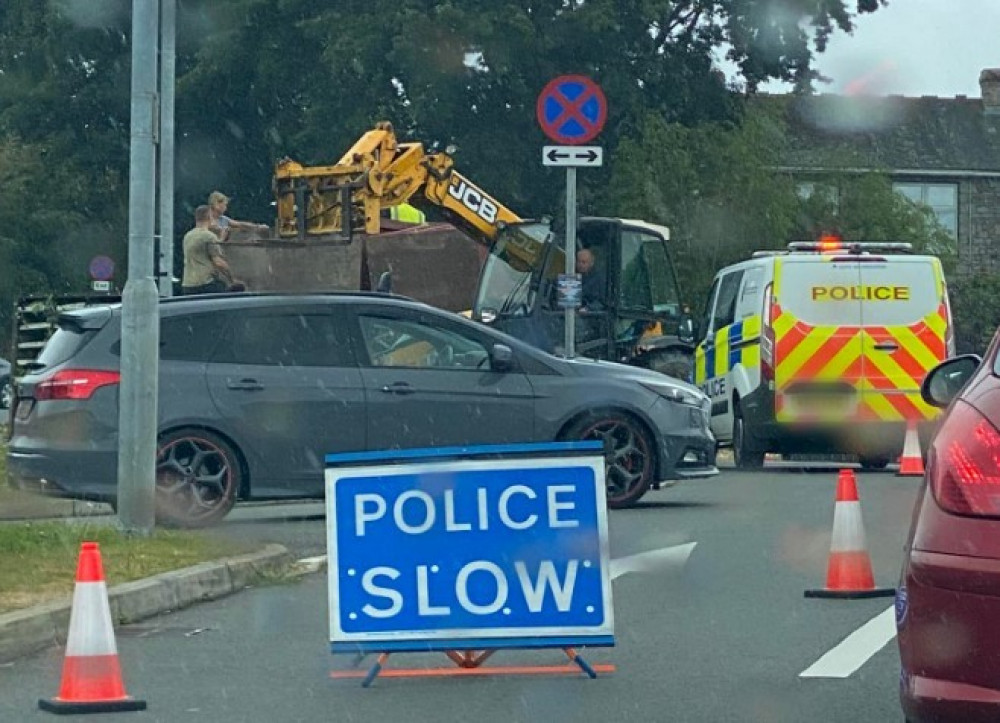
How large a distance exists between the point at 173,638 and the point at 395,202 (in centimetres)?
1806

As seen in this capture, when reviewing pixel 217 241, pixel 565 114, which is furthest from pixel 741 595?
pixel 217 241

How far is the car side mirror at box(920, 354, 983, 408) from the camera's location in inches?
279

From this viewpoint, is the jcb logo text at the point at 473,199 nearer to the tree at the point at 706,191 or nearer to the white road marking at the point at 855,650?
the tree at the point at 706,191

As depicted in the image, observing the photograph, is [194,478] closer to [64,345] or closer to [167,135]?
[64,345]

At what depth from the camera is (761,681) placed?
8039mm

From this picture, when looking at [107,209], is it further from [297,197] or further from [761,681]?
[761,681]

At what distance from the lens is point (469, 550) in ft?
26.6

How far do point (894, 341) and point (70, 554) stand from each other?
1014cm

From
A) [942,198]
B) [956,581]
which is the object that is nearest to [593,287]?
[956,581]

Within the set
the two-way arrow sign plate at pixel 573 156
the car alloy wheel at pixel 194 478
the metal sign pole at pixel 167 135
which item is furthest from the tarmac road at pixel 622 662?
the metal sign pole at pixel 167 135

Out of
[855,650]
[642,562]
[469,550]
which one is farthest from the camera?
[642,562]

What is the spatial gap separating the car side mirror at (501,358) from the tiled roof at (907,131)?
172 feet

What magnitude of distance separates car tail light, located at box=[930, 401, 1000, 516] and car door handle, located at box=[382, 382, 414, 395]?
924 centimetres

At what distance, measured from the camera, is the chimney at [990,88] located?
243 feet
